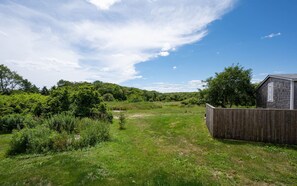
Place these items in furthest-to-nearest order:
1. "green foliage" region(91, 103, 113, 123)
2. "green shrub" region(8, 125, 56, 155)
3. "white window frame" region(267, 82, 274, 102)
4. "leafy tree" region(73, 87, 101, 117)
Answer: "green foliage" region(91, 103, 113, 123)
"leafy tree" region(73, 87, 101, 117)
"white window frame" region(267, 82, 274, 102)
"green shrub" region(8, 125, 56, 155)

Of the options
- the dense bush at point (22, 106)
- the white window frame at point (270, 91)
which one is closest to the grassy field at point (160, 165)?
the dense bush at point (22, 106)

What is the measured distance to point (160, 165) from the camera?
Result: 5.15m

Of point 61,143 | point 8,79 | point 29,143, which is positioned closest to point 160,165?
point 61,143

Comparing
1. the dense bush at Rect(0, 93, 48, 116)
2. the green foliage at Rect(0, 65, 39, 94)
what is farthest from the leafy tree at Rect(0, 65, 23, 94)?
the dense bush at Rect(0, 93, 48, 116)

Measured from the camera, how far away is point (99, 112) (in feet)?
41.4

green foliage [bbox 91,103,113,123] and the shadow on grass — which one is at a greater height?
green foliage [bbox 91,103,113,123]

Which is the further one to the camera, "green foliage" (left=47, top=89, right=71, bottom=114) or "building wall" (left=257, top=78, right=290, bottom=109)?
"green foliage" (left=47, top=89, right=71, bottom=114)

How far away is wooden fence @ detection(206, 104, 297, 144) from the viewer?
23.5 ft

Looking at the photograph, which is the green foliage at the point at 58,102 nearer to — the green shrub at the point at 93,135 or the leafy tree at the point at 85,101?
the leafy tree at the point at 85,101

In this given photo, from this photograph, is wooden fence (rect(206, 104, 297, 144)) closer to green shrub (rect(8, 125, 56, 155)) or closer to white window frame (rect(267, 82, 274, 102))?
white window frame (rect(267, 82, 274, 102))

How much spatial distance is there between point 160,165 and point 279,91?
957cm

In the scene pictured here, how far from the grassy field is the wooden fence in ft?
1.57

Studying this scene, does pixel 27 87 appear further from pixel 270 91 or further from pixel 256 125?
pixel 256 125

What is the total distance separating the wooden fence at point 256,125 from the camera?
7.15 metres
